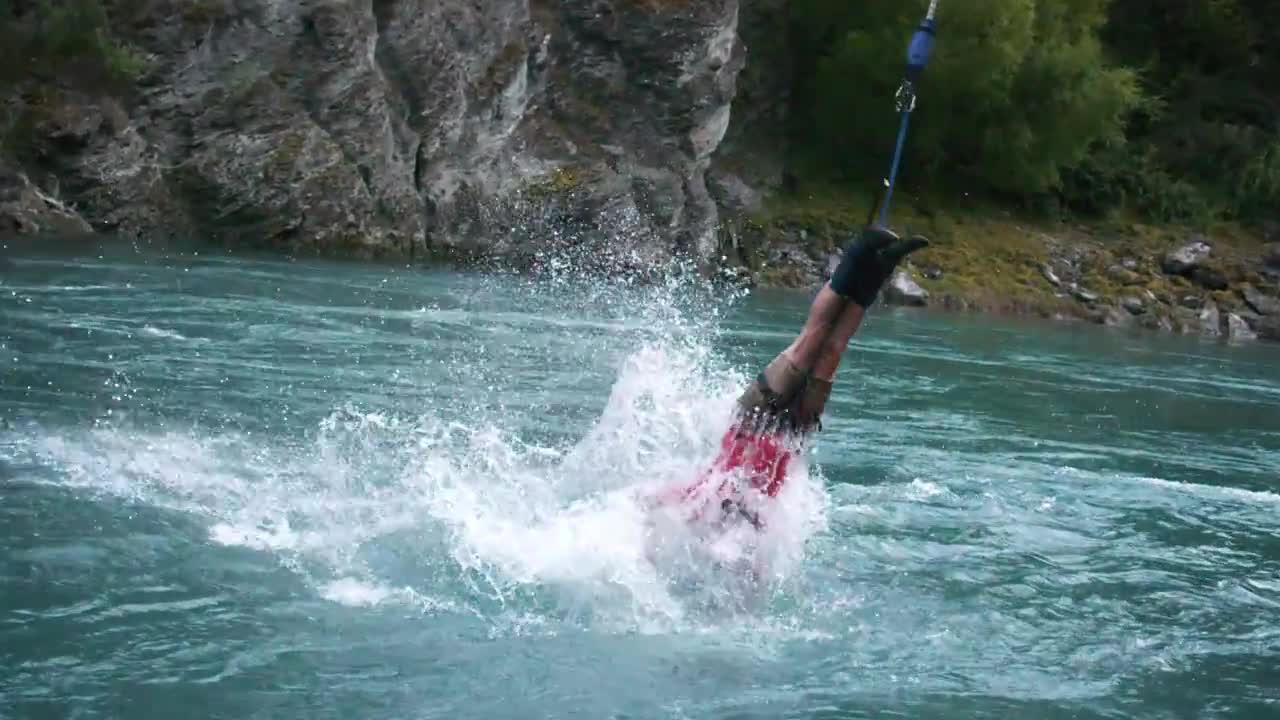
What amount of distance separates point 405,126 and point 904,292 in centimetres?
1170

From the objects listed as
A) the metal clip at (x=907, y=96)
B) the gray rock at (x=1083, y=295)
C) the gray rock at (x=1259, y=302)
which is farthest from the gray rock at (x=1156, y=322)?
the metal clip at (x=907, y=96)

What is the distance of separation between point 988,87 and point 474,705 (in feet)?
112

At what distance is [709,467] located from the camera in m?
8.62

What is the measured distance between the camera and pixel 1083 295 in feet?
119

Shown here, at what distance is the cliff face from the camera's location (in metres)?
26.5

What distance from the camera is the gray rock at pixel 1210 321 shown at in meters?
34.6

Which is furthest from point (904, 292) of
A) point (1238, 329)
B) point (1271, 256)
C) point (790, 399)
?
Result: point (790, 399)

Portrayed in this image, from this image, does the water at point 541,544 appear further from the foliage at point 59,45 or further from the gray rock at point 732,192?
the gray rock at point 732,192

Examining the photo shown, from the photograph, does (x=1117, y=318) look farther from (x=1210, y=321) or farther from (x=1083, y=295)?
(x=1210, y=321)

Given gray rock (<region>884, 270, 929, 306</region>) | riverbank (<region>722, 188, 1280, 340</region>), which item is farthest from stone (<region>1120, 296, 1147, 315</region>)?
gray rock (<region>884, 270, 929, 306</region>)

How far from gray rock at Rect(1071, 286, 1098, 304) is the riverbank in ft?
0.09

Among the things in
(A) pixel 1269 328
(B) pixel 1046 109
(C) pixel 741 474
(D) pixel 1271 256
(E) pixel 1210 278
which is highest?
(B) pixel 1046 109

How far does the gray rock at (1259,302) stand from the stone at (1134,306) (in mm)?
2728

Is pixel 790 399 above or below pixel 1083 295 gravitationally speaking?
below
